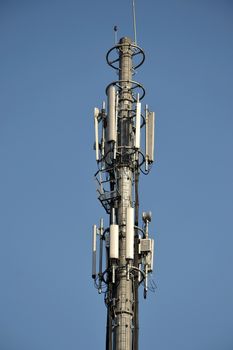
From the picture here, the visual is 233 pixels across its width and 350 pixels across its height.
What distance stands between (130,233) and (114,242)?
0.94m

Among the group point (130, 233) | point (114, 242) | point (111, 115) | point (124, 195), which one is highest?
point (111, 115)

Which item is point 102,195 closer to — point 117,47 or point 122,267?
point 122,267

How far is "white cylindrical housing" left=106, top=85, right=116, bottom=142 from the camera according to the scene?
5419 cm

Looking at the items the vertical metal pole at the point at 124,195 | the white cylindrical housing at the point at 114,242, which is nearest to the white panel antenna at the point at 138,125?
the vertical metal pole at the point at 124,195

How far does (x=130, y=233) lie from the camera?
169 feet

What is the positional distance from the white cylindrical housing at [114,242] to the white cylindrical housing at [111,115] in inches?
202

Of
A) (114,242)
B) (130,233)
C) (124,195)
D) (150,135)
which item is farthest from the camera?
(150,135)

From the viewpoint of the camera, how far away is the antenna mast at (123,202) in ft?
166

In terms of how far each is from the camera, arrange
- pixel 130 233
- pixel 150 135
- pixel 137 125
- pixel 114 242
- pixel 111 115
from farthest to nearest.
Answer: pixel 150 135 < pixel 137 125 < pixel 111 115 < pixel 130 233 < pixel 114 242

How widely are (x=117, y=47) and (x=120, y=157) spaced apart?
758cm

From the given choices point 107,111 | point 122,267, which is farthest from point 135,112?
point 122,267

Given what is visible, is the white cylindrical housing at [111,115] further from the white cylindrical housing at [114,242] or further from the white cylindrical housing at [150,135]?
the white cylindrical housing at [114,242]

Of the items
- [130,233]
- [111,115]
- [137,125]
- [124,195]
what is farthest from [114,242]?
[111,115]

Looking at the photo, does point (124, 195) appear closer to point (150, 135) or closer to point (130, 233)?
point (130, 233)
